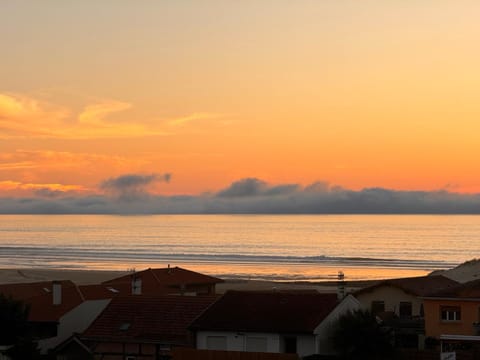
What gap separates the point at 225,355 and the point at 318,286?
61.4 meters


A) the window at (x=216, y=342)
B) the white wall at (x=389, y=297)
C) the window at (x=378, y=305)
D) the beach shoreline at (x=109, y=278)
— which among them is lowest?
the beach shoreline at (x=109, y=278)

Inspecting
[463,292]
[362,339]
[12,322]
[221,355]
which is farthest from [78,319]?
[463,292]

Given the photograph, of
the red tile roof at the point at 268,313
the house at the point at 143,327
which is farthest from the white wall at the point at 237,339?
the house at the point at 143,327

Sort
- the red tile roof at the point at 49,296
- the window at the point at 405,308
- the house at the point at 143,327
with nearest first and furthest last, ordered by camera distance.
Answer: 1. the house at the point at 143,327
2. the red tile roof at the point at 49,296
3. the window at the point at 405,308

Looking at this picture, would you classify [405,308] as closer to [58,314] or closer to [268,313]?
[268,313]

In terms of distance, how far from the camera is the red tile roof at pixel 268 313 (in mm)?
37312

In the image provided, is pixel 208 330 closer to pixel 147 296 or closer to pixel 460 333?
pixel 147 296

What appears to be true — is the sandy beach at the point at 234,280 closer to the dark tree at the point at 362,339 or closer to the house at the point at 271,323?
the house at the point at 271,323

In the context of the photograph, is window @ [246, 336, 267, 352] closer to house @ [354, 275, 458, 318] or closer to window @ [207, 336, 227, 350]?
window @ [207, 336, 227, 350]

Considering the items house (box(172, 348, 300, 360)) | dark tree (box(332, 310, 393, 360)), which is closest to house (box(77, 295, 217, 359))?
house (box(172, 348, 300, 360))

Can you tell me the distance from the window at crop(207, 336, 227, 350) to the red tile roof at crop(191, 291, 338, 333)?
47 cm

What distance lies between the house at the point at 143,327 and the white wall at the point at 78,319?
348 centimetres

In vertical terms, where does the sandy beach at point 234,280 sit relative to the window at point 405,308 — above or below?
below

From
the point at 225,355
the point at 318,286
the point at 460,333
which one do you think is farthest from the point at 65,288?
the point at 318,286
